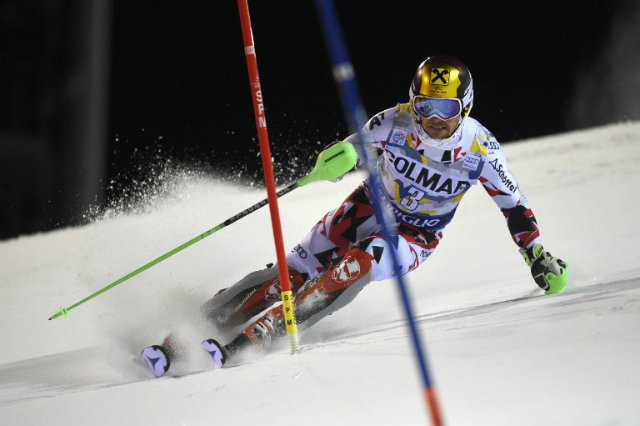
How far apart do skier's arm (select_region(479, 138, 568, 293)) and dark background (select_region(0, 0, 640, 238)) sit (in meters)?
3.62

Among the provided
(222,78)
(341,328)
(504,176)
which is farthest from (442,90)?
(222,78)

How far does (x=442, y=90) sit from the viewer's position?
3.00 metres

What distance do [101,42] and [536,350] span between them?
5.75 metres

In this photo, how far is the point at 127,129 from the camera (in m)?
6.76

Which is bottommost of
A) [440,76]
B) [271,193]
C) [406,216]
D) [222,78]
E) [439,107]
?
[406,216]

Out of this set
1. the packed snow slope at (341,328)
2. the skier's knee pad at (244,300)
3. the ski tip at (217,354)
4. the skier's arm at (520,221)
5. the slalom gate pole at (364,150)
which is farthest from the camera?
the skier's knee pad at (244,300)

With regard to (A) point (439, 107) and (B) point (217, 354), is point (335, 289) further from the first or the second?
(A) point (439, 107)

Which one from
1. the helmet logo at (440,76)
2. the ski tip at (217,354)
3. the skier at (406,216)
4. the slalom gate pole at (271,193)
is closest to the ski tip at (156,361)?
the skier at (406,216)

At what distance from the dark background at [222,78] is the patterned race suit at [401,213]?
120 inches

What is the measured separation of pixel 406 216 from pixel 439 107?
1.93ft

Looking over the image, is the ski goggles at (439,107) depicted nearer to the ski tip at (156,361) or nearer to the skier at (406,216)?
the skier at (406,216)

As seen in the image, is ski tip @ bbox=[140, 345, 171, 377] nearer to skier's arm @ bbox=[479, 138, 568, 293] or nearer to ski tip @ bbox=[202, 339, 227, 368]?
ski tip @ bbox=[202, 339, 227, 368]

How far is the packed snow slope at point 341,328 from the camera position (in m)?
1.90

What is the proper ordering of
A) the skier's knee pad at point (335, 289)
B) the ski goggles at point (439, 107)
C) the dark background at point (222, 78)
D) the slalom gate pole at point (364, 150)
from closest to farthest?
the slalom gate pole at point (364, 150) < the skier's knee pad at point (335, 289) < the ski goggles at point (439, 107) < the dark background at point (222, 78)
